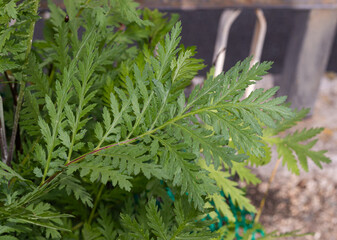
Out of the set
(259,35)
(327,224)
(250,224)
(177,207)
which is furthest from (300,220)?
(177,207)

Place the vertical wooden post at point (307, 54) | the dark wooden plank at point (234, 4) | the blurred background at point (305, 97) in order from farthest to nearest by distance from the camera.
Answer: the vertical wooden post at point (307, 54) → the blurred background at point (305, 97) → the dark wooden plank at point (234, 4)

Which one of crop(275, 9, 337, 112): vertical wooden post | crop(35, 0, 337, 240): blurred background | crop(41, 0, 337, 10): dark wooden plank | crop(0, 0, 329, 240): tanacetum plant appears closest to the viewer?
crop(0, 0, 329, 240): tanacetum plant

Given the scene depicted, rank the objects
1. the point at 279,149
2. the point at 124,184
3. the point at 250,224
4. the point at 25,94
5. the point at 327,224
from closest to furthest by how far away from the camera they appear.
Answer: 1. the point at 124,184
2. the point at 25,94
3. the point at 279,149
4. the point at 250,224
5. the point at 327,224

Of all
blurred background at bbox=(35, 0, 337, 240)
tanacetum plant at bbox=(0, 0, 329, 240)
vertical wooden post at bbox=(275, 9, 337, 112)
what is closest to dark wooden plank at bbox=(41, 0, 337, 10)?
blurred background at bbox=(35, 0, 337, 240)

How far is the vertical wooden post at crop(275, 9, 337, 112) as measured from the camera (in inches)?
108

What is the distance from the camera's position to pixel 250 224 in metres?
0.94

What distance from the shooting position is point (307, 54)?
9.37ft

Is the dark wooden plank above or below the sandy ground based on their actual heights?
above

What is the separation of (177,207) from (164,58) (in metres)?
0.20

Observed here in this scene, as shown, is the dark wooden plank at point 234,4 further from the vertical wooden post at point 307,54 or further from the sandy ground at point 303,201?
the sandy ground at point 303,201

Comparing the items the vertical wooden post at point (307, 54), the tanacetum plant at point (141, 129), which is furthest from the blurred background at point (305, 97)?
the tanacetum plant at point (141, 129)

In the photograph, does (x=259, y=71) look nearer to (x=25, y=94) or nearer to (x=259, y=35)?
(x=25, y=94)

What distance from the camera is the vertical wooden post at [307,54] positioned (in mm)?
2734

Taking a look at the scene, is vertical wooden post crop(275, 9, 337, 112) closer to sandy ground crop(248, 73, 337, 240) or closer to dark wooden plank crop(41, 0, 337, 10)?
dark wooden plank crop(41, 0, 337, 10)
